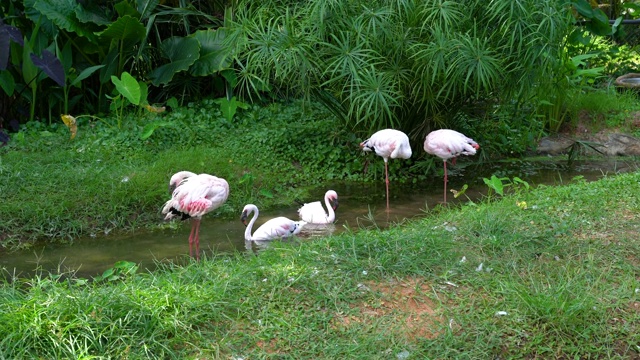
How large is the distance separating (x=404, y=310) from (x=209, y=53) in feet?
22.5

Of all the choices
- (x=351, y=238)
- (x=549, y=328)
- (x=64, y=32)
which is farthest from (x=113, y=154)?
(x=549, y=328)

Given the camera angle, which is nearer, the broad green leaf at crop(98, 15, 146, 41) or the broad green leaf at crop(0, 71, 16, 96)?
the broad green leaf at crop(0, 71, 16, 96)

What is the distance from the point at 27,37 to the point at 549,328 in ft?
26.9

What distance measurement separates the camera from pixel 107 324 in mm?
3426

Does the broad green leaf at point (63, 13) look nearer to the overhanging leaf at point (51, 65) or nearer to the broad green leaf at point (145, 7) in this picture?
the overhanging leaf at point (51, 65)

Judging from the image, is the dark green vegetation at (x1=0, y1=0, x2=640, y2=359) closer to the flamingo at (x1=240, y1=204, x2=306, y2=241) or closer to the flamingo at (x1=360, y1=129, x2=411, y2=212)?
the flamingo at (x1=360, y1=129, x2=411, y2=212)

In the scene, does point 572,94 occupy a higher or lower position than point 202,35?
lower

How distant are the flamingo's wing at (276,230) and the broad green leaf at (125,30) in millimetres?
4128

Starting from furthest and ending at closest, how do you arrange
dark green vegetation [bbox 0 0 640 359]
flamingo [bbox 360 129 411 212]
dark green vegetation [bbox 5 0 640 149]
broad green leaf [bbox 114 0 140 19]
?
1. broad green leaf [bbox 114 0 140 19]
2. flamingo [bbox 360 129 411 212]
3. dark green vegetation [bbox 5 0 640 149]
4. dark green vegetation [bbox 0 0 640 359]

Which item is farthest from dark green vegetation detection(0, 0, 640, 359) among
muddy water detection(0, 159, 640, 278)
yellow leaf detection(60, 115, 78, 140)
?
muddy water detection(0, 159, 640, 278)

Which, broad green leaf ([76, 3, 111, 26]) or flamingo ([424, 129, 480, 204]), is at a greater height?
broad green leaf ([76, 3, 111, 26])

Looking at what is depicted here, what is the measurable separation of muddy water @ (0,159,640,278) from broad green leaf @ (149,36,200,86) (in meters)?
2.92

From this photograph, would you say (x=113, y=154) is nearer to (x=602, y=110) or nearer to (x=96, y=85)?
(x=96, y=85)

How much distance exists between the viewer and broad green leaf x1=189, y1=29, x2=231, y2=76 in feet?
32.6
